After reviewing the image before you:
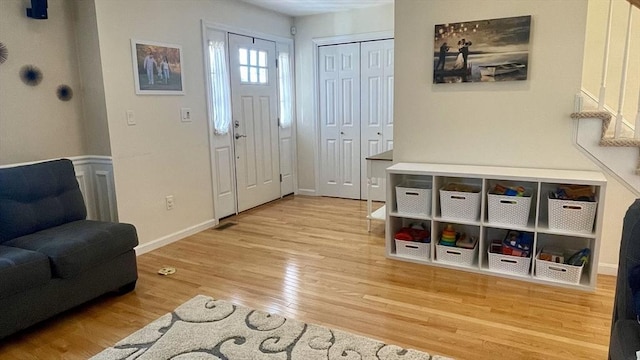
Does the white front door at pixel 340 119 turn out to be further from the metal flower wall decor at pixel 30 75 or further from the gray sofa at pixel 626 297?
the gray sofa at pixel 626 297

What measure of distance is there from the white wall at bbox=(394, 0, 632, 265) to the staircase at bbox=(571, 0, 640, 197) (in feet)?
0.27

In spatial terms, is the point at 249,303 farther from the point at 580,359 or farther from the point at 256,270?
the point at 580,359

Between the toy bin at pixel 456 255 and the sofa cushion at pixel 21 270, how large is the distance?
2.57 meters

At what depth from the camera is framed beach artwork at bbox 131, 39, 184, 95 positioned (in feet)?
11.3

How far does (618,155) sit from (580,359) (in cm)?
147

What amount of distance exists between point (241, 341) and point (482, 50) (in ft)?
8.41

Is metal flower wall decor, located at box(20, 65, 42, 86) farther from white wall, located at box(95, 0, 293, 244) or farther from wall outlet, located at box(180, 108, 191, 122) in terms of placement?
wall outlet, located at box(180, 108, 191, 122)

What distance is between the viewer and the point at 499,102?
3098 mm

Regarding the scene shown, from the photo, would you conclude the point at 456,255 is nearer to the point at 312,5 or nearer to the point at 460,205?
the point at 460,205

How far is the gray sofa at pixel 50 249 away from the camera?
2.21 metres

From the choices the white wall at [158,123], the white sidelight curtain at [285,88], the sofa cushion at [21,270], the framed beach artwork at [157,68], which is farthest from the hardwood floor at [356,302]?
the white sidelight curtain at [285,88]

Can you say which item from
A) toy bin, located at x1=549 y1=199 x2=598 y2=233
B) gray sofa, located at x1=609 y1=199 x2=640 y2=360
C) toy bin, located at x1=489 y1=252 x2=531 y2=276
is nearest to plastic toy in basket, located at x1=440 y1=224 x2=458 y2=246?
toy bin, located at x1=489 y1=252 x2=531 y2=276

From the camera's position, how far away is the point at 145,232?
361 cm

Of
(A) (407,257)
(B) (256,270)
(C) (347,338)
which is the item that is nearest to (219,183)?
(B) (256,270)
